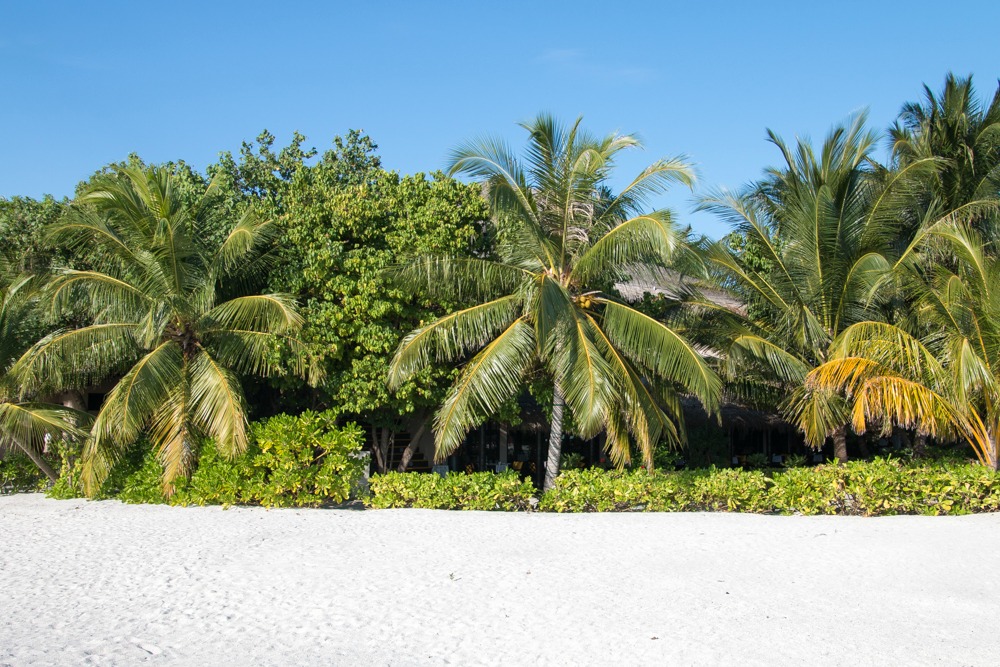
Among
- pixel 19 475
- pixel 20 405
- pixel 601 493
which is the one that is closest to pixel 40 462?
pixel 19 475

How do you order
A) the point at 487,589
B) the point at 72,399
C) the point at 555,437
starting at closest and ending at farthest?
the point at 487,589, the point at 555,437, the point at 72,399

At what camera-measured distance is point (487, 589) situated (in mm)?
8125

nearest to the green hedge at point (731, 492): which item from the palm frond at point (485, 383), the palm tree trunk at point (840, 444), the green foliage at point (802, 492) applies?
the green foliage at point (802, 492)

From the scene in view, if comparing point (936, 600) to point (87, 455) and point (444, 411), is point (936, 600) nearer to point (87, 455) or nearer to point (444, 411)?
point (444, 411)

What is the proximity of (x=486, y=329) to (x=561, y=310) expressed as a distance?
1321 millimetres

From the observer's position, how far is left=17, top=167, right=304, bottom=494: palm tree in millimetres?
11742

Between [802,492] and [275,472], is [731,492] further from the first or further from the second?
[275,472]

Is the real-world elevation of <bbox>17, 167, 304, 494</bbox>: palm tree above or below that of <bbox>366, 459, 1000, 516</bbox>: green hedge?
above

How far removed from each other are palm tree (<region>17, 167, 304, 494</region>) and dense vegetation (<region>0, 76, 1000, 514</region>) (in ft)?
0.13

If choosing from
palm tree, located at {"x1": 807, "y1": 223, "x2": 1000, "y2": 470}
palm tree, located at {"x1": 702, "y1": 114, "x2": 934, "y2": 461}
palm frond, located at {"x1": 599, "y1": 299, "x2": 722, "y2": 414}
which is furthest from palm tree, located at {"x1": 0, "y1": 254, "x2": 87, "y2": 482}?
palm tree, located at {"x1": 807, "y1": 223, "x2": 1000, "y2": 470}

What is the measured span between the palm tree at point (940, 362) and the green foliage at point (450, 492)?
194 inches

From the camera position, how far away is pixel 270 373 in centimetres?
1267

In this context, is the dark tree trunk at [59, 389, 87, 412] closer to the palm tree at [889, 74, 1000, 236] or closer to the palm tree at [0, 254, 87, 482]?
the palm tree at [0, 254, 87, 482]

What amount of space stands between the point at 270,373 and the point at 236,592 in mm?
5209
